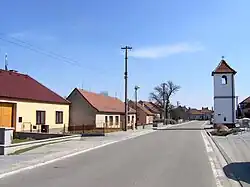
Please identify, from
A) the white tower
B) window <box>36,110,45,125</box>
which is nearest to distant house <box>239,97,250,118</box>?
the white tower

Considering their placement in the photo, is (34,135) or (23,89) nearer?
(34,135)

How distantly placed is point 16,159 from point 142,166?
5206 mm

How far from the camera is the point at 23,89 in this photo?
39.1 m

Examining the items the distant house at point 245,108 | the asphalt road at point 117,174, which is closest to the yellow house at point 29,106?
the asphalt road at point 117,174

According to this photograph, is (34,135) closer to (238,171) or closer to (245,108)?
(238,171)

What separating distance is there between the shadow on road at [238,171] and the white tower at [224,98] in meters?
49.9

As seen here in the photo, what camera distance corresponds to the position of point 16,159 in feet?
54.7

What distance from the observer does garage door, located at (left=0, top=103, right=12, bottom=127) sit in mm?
33166

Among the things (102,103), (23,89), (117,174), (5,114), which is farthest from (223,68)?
(117,174)

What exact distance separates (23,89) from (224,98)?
37056 millimetres

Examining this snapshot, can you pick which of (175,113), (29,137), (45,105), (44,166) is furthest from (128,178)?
(175,113)

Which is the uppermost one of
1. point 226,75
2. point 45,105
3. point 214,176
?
point 226,75

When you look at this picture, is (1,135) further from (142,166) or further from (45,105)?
(45,105)

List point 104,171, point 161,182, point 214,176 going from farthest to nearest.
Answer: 1. point 104,171
2. point 214,176
3. point 161,182
